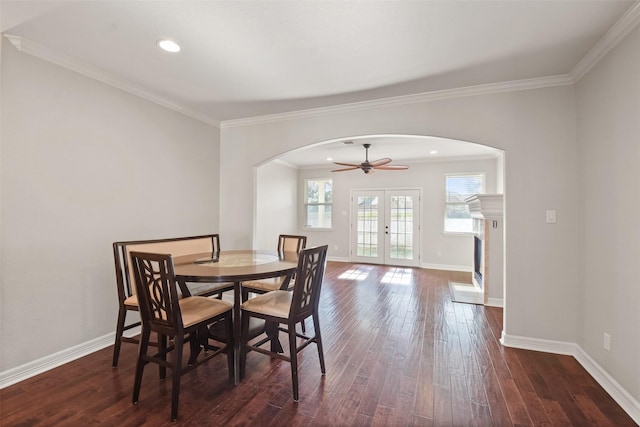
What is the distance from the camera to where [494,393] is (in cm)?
212

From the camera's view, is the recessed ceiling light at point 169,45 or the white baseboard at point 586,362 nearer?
the white baseboard at point 586,362

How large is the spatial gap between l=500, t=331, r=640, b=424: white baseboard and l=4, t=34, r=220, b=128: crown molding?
444cm

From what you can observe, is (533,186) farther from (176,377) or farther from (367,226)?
(367,226)

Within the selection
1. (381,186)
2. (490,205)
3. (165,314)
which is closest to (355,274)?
(381,186)

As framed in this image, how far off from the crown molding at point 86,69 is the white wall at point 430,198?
482 cm

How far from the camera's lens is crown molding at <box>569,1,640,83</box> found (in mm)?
1905

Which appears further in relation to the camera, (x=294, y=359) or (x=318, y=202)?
(x=318, y=202)

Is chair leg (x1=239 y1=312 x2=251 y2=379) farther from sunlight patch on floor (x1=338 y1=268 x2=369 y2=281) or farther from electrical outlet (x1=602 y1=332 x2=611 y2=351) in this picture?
sunlight patch on floor (x1=338 y1=268 x2=369 y2=281)

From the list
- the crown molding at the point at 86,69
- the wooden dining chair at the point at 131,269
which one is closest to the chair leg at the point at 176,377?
the wooden dining chair at the point at 131,269

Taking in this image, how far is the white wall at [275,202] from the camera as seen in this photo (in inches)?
265

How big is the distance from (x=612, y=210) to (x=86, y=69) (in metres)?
4.49

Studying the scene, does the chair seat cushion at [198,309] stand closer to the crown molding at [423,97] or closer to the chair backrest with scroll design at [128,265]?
the chair backrest with scroll design at [128,265]

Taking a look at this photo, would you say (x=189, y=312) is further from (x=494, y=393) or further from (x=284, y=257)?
(x=494, y=393)

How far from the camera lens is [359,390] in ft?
7.01
